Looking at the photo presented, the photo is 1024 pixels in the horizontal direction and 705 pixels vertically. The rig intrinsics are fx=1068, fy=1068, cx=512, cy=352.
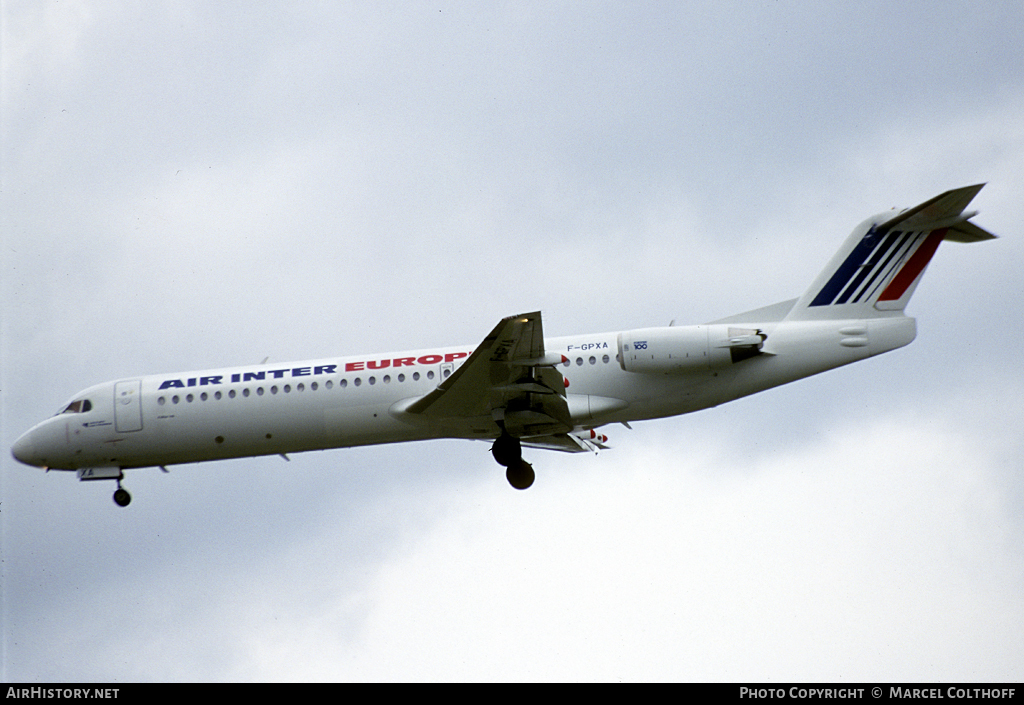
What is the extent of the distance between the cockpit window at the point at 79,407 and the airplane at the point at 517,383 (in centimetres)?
3

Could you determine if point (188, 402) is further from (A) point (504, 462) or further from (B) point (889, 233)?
(B) point (889, 233)

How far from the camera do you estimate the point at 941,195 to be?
816 inches

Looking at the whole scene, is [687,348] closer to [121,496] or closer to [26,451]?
[121,496]

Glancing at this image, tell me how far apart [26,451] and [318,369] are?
283 inches

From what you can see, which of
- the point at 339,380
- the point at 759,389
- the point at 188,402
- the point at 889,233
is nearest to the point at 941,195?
the point at 889,233

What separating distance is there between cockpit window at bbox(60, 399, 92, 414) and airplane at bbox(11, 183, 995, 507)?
3cm

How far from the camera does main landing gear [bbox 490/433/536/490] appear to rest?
22.4 meters

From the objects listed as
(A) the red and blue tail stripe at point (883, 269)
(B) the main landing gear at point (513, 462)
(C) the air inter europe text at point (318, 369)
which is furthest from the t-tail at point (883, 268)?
(C) the air inter europe text at point (318, 369)

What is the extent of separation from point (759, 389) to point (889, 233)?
4.20 metres

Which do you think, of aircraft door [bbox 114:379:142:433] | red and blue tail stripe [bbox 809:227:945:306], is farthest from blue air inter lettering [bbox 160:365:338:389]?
red and blue tail stripe [bbox 809:227:945:306]

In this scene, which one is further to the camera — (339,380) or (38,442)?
(38,442)

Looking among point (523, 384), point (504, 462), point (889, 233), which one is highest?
point (889, 233)
